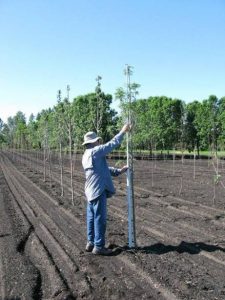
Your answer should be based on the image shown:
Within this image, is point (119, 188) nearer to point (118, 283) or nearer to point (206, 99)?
point (118, 283)

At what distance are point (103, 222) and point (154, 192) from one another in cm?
968

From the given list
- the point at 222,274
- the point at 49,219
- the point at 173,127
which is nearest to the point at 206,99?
the point at 173,127

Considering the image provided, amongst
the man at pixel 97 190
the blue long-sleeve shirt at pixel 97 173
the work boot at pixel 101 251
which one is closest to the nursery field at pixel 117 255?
the work boot at pixel 101 251

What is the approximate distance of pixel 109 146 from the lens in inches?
265

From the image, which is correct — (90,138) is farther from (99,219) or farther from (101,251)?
(101,251)

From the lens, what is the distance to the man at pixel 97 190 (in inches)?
270

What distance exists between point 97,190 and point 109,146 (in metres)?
0.77

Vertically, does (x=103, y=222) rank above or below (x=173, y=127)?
below

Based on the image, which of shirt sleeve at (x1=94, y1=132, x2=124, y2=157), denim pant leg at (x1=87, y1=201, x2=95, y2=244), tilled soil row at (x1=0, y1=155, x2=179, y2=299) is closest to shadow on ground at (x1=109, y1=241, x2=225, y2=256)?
tilled soil row at (x1=0, y1=155, x2=179, y2=299)

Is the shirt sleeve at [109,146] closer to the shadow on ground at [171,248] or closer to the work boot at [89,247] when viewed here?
the work boot at [89,247]

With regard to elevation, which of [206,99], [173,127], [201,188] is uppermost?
[206,99]

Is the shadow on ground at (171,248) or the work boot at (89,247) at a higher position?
the work boot at (89,247)

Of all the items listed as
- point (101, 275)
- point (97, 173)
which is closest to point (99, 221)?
point (97, 173)

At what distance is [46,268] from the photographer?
20.3ft
